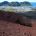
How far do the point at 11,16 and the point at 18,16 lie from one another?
10 cm

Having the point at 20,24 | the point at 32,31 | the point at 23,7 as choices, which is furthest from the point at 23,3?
the point at 32,31

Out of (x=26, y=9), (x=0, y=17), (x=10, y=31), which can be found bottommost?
(x=10, y=31)

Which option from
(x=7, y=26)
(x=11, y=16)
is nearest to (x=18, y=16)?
(x=11, y=16)

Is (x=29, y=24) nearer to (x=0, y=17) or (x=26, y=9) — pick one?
(x=26, y=9)

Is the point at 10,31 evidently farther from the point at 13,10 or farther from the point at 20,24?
the point at 13,10

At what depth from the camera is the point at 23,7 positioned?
4.87 ft

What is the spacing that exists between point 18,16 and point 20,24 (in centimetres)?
11

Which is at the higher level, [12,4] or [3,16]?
[12,4]

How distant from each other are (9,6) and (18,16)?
19cm

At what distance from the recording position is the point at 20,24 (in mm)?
1501

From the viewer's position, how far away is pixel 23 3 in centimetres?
149

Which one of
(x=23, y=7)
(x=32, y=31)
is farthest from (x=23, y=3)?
(x=32, y=31)

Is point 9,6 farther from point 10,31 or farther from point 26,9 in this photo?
point 10,31

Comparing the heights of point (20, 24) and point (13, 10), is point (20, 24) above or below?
below
